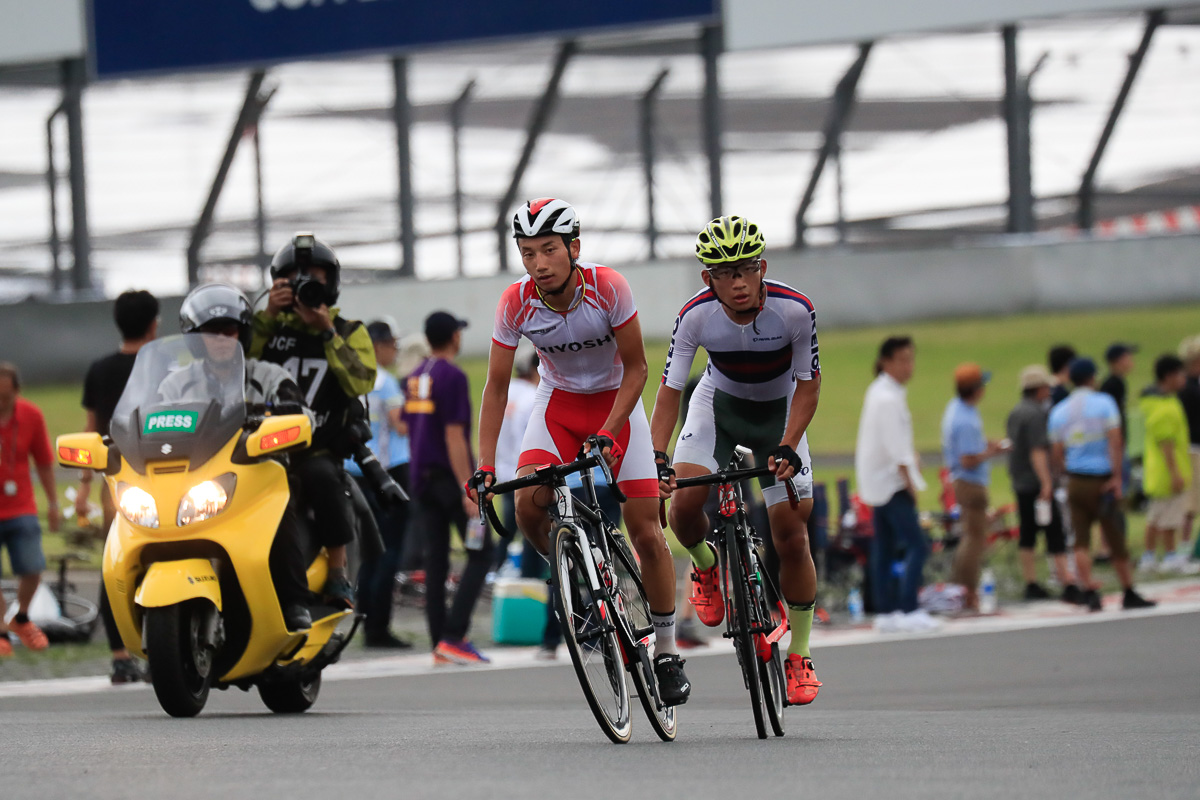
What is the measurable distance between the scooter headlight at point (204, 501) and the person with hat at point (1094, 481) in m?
8.89

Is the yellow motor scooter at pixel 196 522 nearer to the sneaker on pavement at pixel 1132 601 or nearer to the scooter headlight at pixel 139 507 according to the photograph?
the scooter headlight at pixel 139 507

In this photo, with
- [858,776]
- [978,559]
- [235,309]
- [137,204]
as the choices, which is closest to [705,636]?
[978,559]

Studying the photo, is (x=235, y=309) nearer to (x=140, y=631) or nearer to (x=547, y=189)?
(x=140, y=631)

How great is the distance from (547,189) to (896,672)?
51.8ft

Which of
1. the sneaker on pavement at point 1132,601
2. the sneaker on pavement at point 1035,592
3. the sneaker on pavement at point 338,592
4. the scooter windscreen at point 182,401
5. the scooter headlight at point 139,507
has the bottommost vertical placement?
the sneaker on pavement at point 1035,592

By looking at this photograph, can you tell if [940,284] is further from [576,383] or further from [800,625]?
[576,383]

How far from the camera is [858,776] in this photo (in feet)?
18.1

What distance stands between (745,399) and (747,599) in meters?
1.34

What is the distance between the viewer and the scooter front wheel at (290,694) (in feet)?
28.3

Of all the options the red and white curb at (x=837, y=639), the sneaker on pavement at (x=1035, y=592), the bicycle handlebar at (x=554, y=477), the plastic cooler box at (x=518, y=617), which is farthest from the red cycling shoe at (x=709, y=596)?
the sneaker on pavement at (x=1035, y=592)

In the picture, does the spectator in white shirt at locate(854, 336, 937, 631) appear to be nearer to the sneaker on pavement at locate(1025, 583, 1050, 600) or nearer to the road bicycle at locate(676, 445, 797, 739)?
the sneaker on pavement at locate(1025, 583, 1050, 600)

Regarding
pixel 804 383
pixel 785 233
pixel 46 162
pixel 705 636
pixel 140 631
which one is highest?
pixel 46 162

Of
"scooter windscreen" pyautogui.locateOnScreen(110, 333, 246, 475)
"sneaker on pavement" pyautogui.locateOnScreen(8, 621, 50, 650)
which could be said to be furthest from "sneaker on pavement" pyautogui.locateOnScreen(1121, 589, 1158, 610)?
"scooter windscreen" pyautogui.locateOnScreen(110, 333, 246, 475)

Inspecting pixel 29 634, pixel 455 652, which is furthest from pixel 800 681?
pixel 29 634
